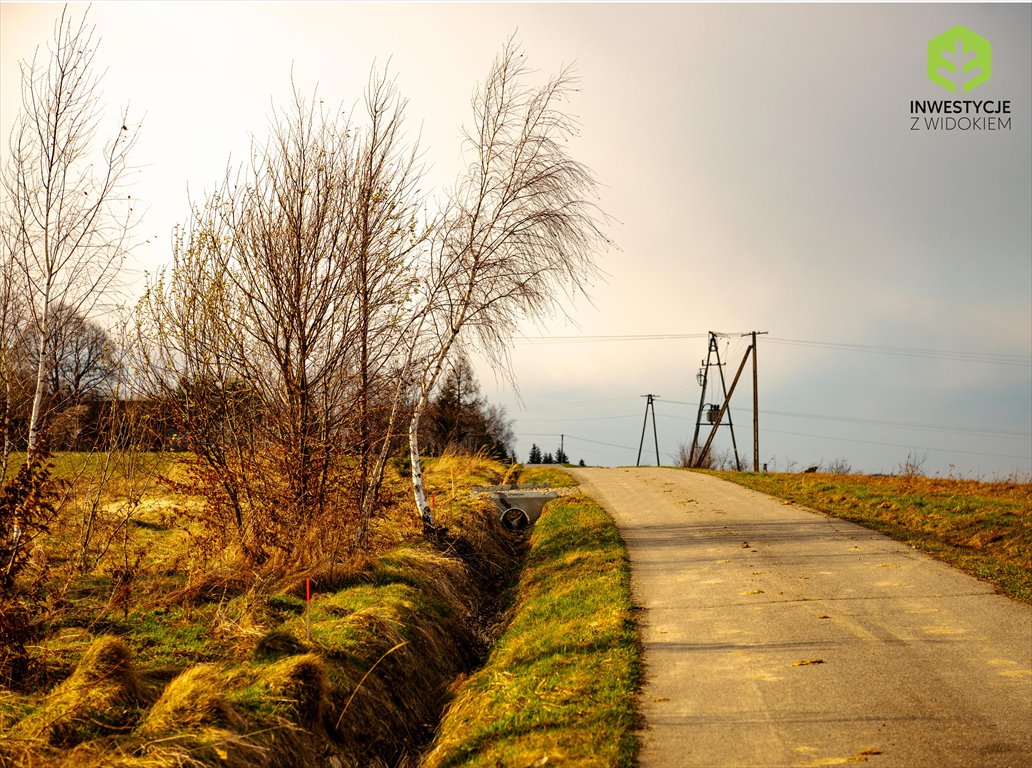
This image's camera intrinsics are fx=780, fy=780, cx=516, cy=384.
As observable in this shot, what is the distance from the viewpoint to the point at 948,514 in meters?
14.0

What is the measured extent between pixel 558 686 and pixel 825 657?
2570 mm

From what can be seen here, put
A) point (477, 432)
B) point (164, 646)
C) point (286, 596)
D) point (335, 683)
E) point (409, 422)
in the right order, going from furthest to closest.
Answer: point (477, 432) → point (409, 422) → point (286, 596) → point (164, 646) → point (335, 683)

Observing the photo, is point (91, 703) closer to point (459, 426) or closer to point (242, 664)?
point (242, 664)

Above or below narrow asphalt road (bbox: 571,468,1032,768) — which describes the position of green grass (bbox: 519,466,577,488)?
above

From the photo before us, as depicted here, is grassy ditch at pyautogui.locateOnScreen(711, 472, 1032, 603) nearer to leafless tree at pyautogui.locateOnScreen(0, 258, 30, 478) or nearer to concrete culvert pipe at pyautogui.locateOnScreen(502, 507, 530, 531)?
concrete culvert pipe at pyautogui.locateOnScreen(502, 507, 530, 531)

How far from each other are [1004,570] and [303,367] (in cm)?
1019

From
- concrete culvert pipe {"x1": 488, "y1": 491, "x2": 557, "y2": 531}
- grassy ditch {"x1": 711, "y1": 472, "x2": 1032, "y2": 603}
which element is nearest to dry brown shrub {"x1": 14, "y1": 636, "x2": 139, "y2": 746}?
grassy ditch {"x1": 711, "y1": 472, "x2": 1032, "y2": 603}

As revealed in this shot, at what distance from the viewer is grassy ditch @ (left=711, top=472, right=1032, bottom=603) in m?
10.8

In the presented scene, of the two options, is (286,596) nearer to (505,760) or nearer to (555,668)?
(555,668)

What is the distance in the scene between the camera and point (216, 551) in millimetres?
11438

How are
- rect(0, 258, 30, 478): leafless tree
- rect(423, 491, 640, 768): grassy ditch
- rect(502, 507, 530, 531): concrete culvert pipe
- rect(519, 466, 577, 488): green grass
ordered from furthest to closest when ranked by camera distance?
A: rect(519, 466, 577, 488): green grass → rect(502, 507, 530, 531): concrete culvert pipe → rect(0, 258, 30, 478): leafless tree → rect(423, 491, 640, 768): grassy ditch

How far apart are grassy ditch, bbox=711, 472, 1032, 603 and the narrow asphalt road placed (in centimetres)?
55

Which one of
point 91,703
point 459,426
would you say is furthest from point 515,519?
point 459,426

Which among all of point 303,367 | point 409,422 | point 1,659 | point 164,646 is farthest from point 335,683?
point 409,422
